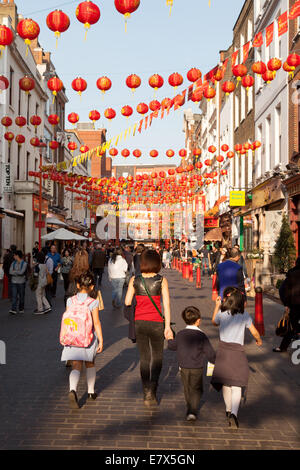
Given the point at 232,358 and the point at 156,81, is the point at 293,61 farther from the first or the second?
the point at 232,358

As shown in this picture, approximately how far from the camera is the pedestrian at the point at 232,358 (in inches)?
184

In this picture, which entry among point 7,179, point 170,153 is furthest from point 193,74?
point 7,179

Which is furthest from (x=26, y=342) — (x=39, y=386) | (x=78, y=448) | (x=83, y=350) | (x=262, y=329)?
(x=78, y=448)

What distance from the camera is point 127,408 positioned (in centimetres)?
Answer: 520

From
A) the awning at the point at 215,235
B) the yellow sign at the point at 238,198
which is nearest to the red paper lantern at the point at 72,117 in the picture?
the yellow sign at the point at 238,198

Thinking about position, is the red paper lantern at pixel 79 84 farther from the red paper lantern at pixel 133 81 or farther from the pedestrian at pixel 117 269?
the pedestrian at pixel 117 269

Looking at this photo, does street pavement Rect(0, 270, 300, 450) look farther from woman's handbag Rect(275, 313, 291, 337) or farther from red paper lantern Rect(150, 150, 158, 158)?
red paper lantern Rect(150, 150, 158, 158)

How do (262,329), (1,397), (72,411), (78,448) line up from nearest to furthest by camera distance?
(78,448) < (72,411) < (1,397) < (262,329)

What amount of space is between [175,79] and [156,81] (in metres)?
0.45

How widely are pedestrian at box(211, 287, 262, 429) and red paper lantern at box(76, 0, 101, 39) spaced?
550 centimetres

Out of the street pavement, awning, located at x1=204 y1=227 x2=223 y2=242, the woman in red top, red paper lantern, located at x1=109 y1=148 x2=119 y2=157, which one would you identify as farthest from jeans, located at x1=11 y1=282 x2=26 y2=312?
awning, located at x1=204 y1=227 x2=223 y2=242

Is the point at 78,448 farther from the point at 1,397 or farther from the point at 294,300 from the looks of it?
the point at 294,300

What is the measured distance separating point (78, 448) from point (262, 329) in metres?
5.99

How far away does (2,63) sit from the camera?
2761 cm
